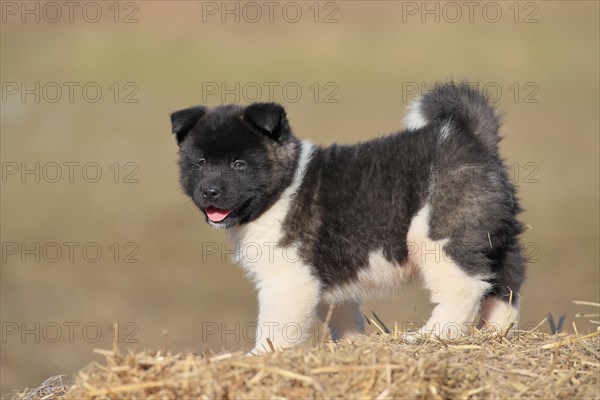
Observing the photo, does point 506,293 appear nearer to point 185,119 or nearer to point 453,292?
point 453,292

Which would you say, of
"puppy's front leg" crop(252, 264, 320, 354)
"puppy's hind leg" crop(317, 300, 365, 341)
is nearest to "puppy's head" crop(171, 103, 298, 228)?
"puppy's front leg" crop(252, 264, 320, 354)

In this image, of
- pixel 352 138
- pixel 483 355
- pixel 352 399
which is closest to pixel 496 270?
pixel 483 355

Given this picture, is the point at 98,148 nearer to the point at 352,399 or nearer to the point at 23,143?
the point at 23,143

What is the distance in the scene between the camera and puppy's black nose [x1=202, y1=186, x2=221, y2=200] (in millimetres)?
7562

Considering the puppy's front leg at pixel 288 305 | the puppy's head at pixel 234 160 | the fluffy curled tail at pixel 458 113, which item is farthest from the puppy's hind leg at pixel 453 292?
the puppy's head at pixel 234 160

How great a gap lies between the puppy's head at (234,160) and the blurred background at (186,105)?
81.0 inches

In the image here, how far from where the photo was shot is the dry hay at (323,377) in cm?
512

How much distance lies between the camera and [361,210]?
7609mm

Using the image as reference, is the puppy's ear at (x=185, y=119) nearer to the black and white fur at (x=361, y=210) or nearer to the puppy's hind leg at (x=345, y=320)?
the black and white fur at (x=361, y=210)

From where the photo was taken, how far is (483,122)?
7.80 meters

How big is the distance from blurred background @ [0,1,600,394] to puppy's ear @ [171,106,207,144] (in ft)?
7.35

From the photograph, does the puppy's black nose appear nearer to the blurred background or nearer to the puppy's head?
the puppy's head

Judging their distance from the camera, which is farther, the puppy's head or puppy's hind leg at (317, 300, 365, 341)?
puppy's hind leg at (317, 300, 365, 341)

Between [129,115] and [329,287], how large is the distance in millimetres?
16900
